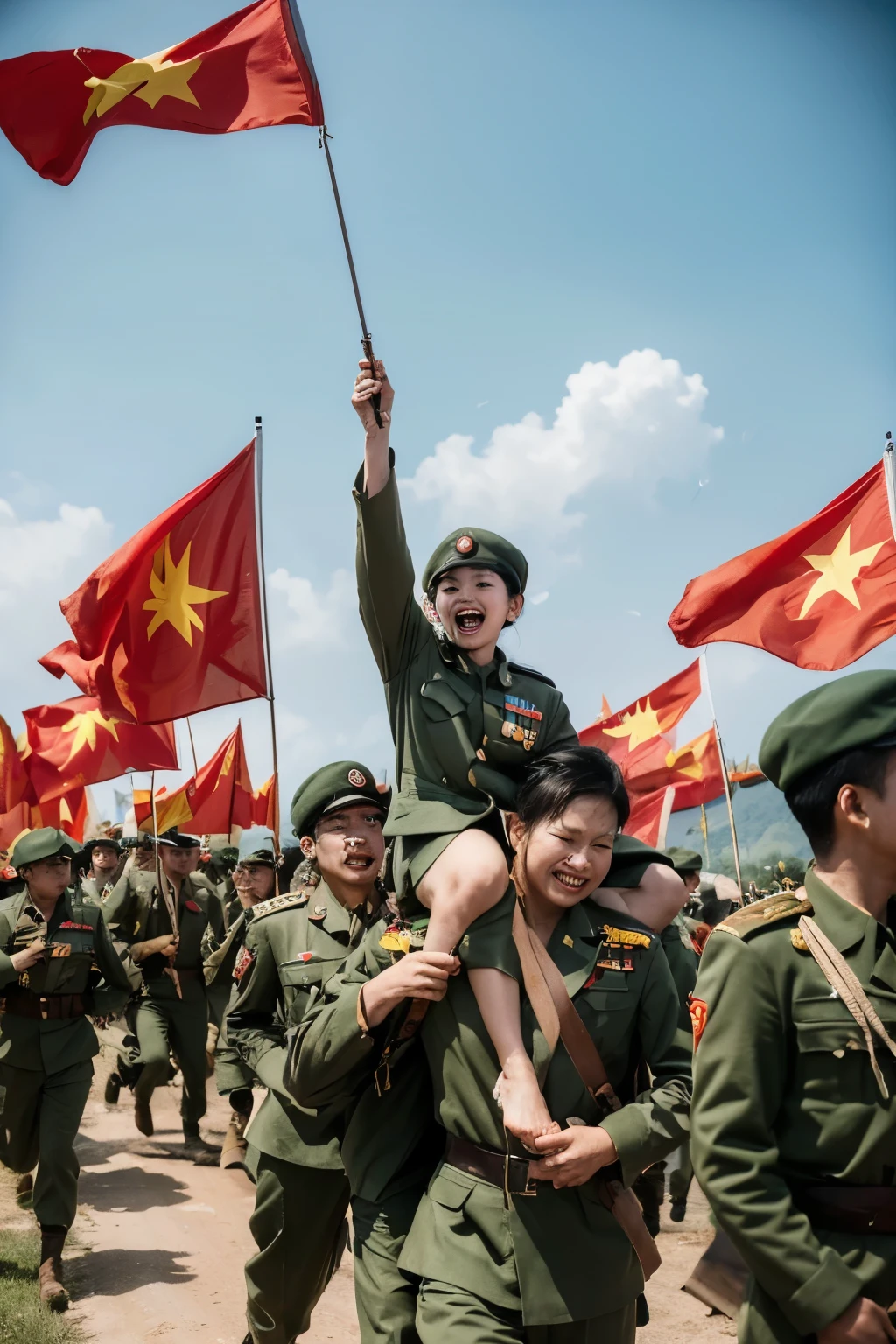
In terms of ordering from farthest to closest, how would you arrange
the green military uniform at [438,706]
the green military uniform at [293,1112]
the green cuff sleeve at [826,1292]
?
the green military uniform at [293,1112] < the green military uniform at [438,706] < the green cuff sleeve at [826,1292]

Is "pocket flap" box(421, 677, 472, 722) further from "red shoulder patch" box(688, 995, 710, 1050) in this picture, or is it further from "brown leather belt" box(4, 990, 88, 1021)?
"brown leather belt" box(4, 990, 88, 1021)

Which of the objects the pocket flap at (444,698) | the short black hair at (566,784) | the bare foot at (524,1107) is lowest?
the bare foot at (524,1107)

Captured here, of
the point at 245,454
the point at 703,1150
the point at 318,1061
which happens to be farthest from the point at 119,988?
the point at 703,1150

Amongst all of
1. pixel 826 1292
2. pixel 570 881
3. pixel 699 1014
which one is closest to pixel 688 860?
pixel 570 881

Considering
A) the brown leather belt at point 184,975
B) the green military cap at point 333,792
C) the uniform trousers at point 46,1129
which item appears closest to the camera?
the green military cap at point 333,792

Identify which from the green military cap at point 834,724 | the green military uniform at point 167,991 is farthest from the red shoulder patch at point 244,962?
the green military uniform at point 167,991

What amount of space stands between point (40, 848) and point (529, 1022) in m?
5.38

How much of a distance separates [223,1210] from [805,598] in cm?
599

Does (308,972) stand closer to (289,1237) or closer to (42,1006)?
(289,1237)

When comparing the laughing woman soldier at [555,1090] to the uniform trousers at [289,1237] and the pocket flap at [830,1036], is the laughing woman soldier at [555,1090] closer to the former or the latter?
the pocket flap at [830,1036]

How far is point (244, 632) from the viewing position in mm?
8766

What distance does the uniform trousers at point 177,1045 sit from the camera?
11.1 meters

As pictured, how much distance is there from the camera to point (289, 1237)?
498cm

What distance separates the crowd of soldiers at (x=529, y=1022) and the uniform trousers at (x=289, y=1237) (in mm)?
11
